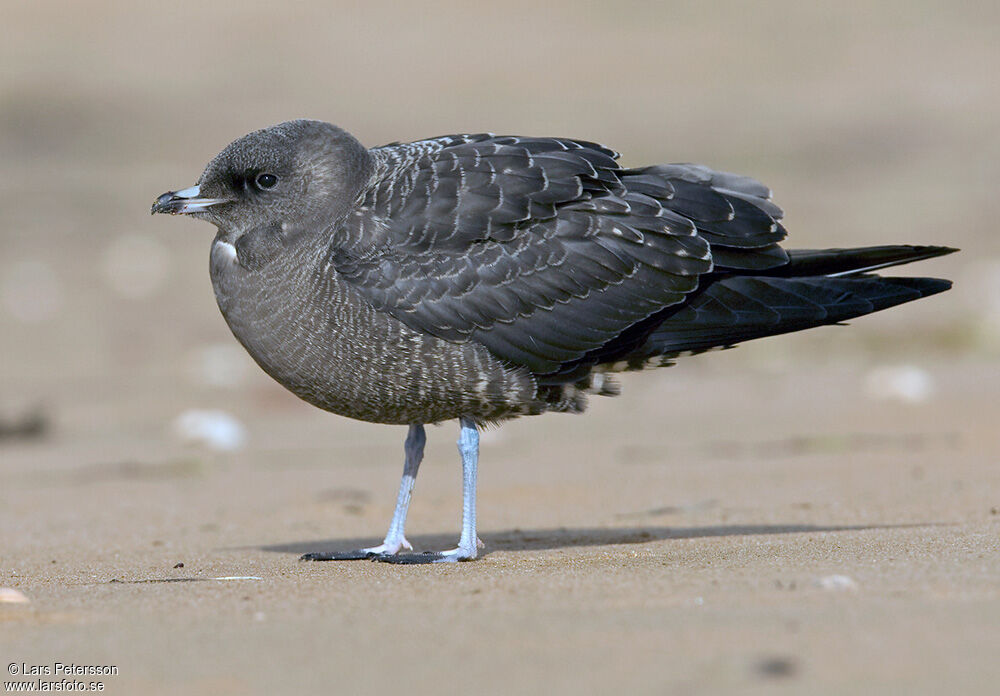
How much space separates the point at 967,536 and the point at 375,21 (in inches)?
820

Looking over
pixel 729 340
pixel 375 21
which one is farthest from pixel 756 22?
pixel 729 340

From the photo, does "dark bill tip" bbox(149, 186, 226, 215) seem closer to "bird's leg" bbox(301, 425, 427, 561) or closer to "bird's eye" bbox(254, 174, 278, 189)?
"bird's eye" bbox(254, 174, 278, 189)

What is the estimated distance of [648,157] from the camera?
18.1 m

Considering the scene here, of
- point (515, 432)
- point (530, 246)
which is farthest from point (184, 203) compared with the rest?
point (515, 432)

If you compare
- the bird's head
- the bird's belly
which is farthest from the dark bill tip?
the bird's belly

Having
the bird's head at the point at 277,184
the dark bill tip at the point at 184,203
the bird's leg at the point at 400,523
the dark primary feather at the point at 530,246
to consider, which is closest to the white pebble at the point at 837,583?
the dark primary feather at the point at 530,246

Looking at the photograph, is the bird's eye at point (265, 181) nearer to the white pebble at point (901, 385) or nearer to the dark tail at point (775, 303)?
the dark tail at point (775, 303)

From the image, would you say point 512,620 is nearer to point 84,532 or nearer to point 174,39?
point 84,532

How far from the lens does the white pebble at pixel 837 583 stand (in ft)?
14.1

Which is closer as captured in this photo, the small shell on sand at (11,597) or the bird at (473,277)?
the small shell on sand at (11,597)

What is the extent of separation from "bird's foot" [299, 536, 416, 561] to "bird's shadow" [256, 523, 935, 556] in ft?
0.81

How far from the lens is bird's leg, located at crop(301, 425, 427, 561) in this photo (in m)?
5.98

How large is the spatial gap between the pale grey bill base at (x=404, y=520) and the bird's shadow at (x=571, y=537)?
0.18m

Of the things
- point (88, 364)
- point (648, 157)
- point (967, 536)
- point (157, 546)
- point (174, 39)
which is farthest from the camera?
point (174, 39)
